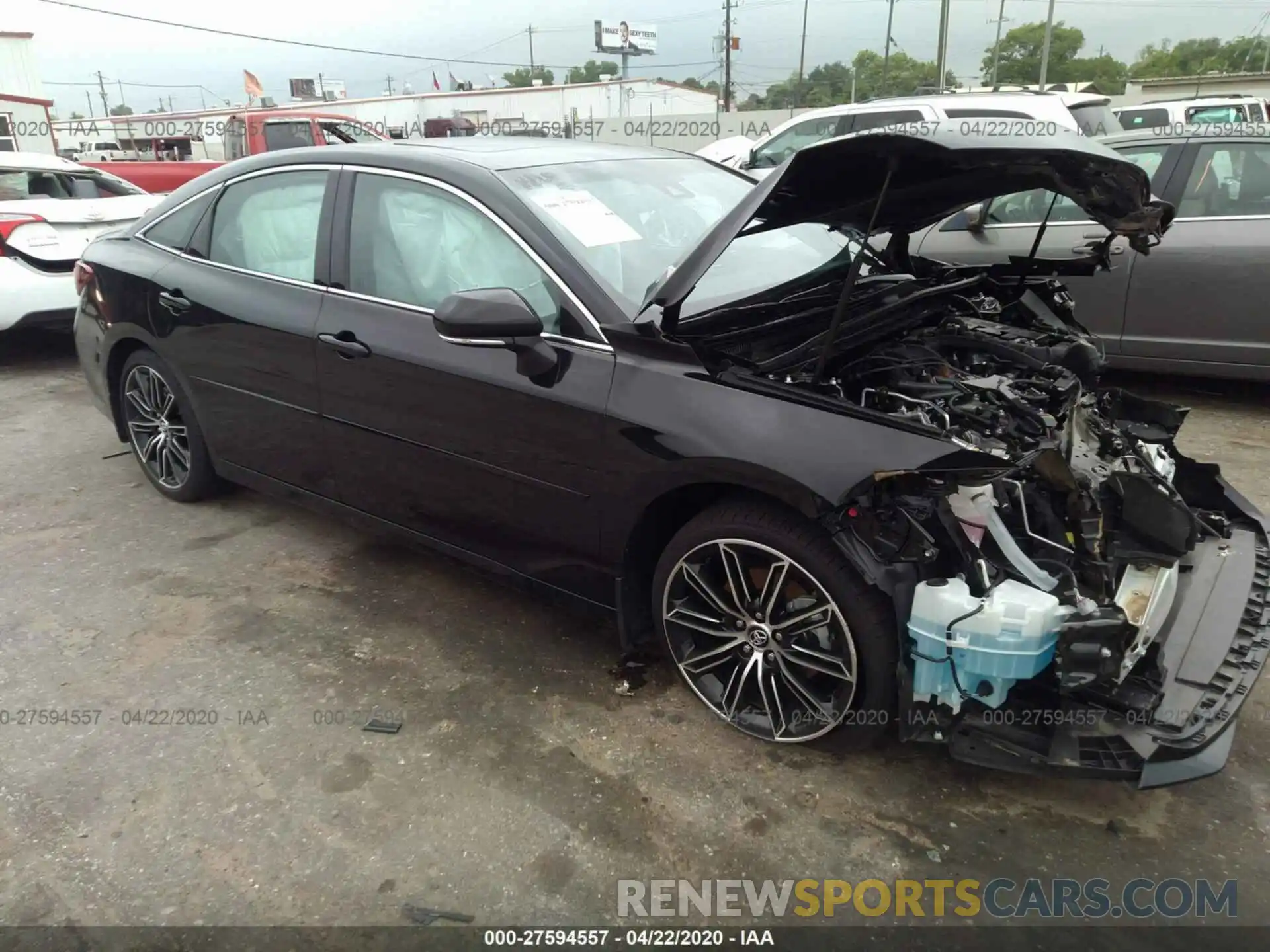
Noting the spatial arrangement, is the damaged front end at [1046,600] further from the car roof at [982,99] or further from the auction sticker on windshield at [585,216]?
the car roof at [982,99]

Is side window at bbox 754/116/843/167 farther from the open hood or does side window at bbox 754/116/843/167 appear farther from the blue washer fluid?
the blue washer fluid

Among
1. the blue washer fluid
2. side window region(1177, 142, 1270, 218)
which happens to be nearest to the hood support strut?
the blue washer fluid

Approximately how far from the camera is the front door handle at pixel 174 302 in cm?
371

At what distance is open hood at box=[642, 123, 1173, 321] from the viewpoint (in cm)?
222

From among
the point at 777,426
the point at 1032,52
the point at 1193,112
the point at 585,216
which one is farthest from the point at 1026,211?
the point at 1032,52

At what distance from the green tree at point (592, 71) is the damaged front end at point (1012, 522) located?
292 feet

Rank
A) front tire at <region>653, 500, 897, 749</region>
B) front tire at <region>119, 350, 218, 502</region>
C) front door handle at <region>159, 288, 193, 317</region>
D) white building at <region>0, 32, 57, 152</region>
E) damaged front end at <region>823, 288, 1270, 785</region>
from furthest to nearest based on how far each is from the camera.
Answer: white building at <region>0, 32, 57, 152</region> < front tire at <region>119, 350, 218, 502</region> < front door handle at <region>159, 288, 193, 317</region> < front tire at <region>653, 500, 897, 749</region> < damaged front end at <region>823, 288, 1270, 785</region>

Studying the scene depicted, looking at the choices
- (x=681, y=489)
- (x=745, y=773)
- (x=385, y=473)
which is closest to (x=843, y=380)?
(x=681, y=489)

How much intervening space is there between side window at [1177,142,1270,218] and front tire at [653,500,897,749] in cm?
418

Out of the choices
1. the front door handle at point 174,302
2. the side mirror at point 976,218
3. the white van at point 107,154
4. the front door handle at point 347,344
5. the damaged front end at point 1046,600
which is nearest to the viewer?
the damaged front end at point 1046,600

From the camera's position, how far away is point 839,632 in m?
2.34

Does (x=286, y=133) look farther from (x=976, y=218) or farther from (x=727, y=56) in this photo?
(x=727, y=56)

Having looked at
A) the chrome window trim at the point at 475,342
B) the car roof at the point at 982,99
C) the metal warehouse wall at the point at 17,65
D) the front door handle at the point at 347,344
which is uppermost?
the metal warehouse wall at the point at 17,65

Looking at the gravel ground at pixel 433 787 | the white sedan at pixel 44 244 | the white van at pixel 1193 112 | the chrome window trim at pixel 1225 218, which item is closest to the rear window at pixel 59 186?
the white sedan at pixel 44 244
